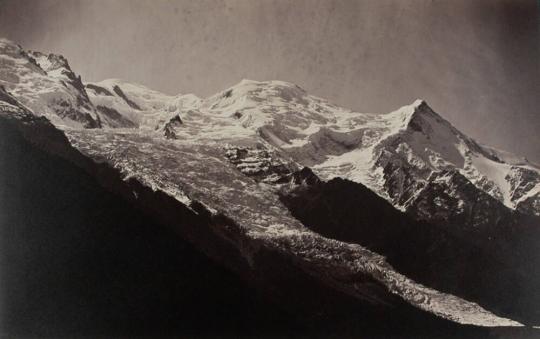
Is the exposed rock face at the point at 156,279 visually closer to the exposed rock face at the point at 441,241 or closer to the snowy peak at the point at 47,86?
the snowy peak at the point at 47,86

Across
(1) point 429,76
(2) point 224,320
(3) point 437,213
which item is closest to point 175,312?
(2) point 224,320

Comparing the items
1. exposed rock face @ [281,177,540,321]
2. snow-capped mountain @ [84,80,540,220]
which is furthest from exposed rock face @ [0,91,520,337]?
snow-capped mountain @ [84,80,540,220]

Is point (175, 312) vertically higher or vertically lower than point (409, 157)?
lower

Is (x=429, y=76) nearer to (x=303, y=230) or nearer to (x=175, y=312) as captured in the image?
(x=303, y=230)

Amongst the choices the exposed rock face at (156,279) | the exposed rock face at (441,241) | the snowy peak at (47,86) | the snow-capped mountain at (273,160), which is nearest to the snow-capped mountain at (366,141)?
the snow-capped mountain at (273,160)

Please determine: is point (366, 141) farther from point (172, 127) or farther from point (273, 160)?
point (172, 127)

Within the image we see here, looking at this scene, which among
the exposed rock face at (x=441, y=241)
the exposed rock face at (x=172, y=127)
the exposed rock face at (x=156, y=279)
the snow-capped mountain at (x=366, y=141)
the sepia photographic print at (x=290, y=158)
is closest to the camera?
the exposed rock face at (x=156, y=279)
